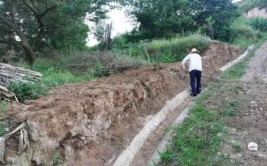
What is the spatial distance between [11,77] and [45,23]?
845 cm

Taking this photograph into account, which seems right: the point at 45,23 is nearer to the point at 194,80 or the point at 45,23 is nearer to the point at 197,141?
the point at 194,80

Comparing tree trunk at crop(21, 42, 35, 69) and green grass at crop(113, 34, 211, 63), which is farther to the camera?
green grass at crop(113, 34, 211, 63)

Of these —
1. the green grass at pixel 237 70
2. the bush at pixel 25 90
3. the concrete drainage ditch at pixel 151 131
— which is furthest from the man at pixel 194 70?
the bush at pixel 25 90

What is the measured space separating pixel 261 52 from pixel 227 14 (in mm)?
3151

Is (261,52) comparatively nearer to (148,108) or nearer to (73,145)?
(148,108)

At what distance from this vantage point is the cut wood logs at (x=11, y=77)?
764 centimetres

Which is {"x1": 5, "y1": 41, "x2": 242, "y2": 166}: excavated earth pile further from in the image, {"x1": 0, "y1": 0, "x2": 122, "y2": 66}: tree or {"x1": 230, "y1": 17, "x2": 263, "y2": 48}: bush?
{"x1": 230, "y1": 17, "x2": 263, "y2": 48}: bush

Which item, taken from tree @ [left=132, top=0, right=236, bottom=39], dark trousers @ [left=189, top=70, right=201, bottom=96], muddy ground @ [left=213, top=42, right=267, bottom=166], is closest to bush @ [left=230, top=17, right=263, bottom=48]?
tree @ [left=132, top=0, right=236, bottom=39]

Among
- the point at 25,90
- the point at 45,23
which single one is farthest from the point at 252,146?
the point at 45,23

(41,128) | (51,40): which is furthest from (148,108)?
(51,40)

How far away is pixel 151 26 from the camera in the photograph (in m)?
20.9

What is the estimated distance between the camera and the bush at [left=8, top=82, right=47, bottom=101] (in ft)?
26.0

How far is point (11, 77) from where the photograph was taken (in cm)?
847

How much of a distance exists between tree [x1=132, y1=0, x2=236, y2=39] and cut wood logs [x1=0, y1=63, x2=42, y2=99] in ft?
38.5
